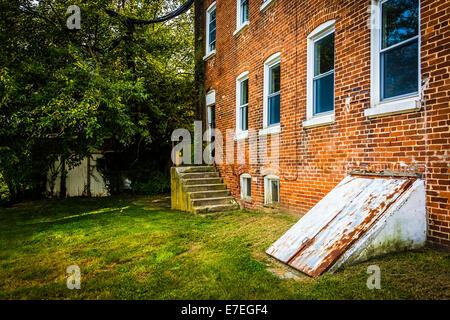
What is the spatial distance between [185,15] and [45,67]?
808 centimetres

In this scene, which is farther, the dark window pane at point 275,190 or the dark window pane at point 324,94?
the dark window pane at point 275,190

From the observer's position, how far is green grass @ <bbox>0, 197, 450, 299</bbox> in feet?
9.14

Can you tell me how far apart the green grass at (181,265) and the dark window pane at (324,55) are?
3238 mm

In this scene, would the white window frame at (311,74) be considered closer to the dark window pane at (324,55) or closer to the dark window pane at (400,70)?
the dark window pane at (324,55)

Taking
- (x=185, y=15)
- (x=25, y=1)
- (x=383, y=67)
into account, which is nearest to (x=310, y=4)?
(x=383, y=67)

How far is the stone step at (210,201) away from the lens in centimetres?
799

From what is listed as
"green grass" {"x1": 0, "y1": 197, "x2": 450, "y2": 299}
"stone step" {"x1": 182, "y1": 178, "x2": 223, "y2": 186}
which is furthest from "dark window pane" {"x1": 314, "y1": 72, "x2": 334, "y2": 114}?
"stone step" {"x1": 182, "y1": 178, "x2": 223, "y2": 186}

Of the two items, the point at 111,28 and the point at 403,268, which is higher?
the point at 111,28

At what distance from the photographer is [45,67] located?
8188 millimetres

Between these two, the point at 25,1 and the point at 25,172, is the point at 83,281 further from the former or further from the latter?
the point at 25,1

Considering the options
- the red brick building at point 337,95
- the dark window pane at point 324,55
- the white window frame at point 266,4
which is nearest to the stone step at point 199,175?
the red brick building at point 337,95

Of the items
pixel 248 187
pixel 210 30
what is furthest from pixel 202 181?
pixel 210 30

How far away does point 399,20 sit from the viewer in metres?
4.21
